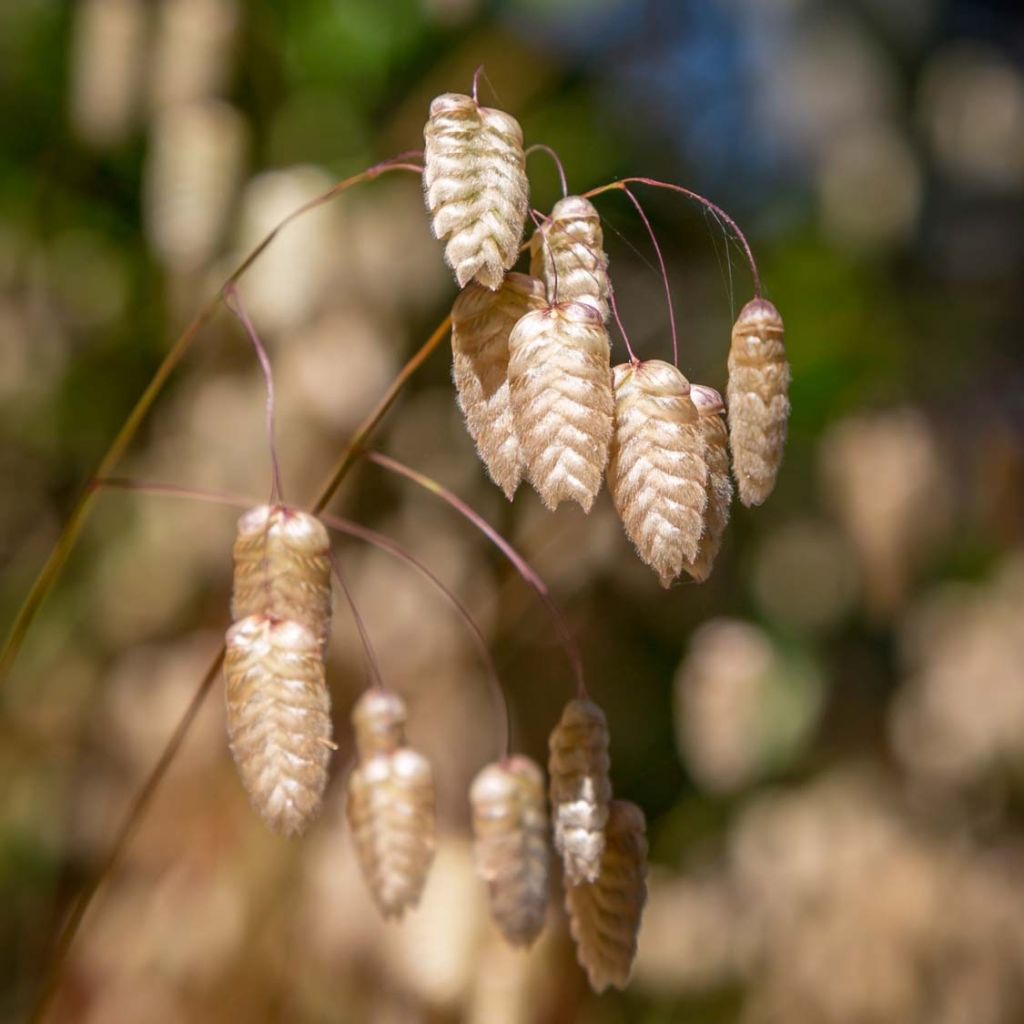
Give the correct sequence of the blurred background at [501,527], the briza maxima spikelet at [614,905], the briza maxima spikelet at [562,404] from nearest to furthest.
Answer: the briza maxima spikelet at [562,404]
the briza maxima spikelet at [614,905]
the blurred background at [501,527]

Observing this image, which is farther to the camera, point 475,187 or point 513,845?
point 513,845

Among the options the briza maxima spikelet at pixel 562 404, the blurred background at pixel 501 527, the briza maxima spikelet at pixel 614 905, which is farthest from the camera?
the blurred background at pixel 501 527

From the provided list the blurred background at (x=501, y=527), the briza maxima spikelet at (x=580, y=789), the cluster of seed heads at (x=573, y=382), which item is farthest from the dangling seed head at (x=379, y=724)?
the blurred background at (x=501, y=527)

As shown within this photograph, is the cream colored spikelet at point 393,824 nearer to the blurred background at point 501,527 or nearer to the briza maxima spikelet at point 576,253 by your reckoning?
the briza maxima spikelet at point 576,253

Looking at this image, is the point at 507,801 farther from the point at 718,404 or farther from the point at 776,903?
the point at 776,903

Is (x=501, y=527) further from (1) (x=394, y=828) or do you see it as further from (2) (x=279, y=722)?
(2) (x=279, y=722)

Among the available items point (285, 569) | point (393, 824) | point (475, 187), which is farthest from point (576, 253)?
point (393, 824)

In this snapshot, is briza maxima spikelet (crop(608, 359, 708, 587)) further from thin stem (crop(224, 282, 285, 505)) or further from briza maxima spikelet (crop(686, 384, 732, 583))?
thin stem (crop(224, 282, 285, 505))
